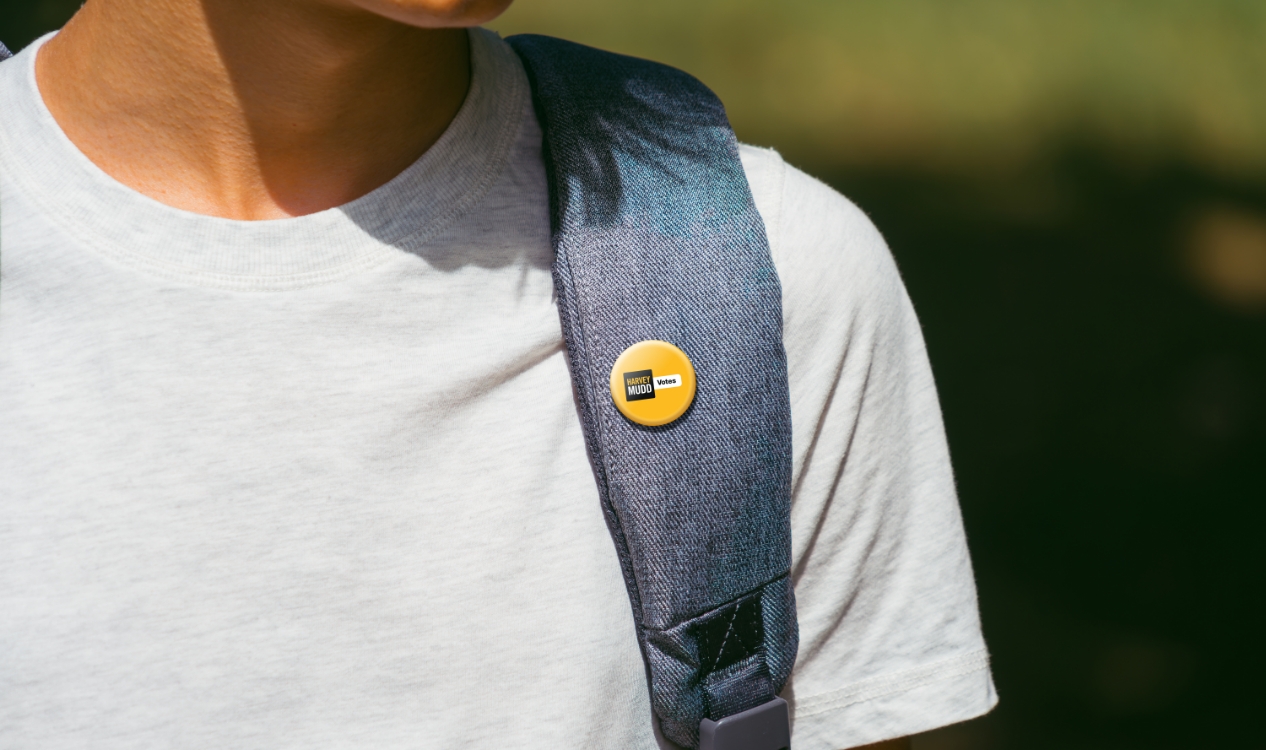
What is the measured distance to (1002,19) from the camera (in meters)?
3.13

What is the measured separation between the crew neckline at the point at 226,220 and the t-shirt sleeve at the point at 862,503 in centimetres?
25

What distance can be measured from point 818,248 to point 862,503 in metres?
0.21

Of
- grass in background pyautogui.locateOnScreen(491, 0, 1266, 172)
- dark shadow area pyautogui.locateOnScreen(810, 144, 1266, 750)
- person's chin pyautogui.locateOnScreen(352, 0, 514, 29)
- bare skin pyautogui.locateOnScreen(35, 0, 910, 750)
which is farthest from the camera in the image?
grass in background pyautogui.locateOnScreen(491, 0, 1266, 172)

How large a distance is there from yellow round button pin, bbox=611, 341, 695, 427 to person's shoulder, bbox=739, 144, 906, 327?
13cm

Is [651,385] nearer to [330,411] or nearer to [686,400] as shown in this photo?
[686,400]

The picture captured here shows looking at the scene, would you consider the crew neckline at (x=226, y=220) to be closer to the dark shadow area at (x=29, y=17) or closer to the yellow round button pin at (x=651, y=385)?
the yellow round button pin at (x=651, y=385)

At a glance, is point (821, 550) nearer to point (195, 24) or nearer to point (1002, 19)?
point (195, 24)

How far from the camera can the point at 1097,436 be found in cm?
272

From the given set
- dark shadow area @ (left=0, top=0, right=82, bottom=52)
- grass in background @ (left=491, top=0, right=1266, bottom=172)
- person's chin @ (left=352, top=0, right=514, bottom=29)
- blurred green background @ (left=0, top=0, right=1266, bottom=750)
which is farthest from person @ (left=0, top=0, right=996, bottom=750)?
grass in background @ (left=491, top=0, right=1266, bottom=172)

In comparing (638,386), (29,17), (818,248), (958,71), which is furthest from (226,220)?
(958,71)

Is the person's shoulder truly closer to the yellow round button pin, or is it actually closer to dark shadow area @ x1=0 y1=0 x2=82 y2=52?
the yellow round button pin

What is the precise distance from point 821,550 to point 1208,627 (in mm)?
1997

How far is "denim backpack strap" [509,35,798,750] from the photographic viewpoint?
804 mm

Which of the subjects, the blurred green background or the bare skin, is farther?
the blurred green background
